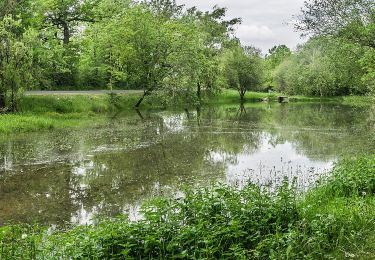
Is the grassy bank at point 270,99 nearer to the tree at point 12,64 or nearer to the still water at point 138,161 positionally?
the still water at point 138,161

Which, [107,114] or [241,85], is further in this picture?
[241,85]

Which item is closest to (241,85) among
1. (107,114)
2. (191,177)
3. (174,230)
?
(107,114)

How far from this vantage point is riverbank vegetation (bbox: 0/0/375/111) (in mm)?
21203

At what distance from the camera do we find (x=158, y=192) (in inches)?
508

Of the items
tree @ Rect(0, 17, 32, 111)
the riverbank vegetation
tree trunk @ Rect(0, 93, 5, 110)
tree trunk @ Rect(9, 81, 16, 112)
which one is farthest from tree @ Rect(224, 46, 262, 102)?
tree trunk @ Rect(0, 93, 5, 110)

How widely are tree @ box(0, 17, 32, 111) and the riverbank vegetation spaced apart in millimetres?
66

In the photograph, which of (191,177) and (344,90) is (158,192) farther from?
(344,90)

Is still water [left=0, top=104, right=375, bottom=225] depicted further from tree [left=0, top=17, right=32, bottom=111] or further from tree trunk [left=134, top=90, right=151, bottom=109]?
tree trunk [left=134, top=90, right=151, bottom=109]

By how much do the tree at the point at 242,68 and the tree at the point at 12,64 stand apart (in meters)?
39.0

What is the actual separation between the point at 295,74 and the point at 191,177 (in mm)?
67237

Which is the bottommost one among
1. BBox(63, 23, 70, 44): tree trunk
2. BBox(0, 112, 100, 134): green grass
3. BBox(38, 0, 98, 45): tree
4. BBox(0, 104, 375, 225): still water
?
BBox(0, 104, 375, 225): still water

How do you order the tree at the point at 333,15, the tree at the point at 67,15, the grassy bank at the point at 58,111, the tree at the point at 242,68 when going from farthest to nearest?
the tree at the point at 242,68
the tree at the point at 67,15
the grassy bank at the point at 58,111
the tree at the point at 333,15

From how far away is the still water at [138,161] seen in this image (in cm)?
1232

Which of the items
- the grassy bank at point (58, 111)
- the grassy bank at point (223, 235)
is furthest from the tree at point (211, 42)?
the grassy bank at point (223, 235)
